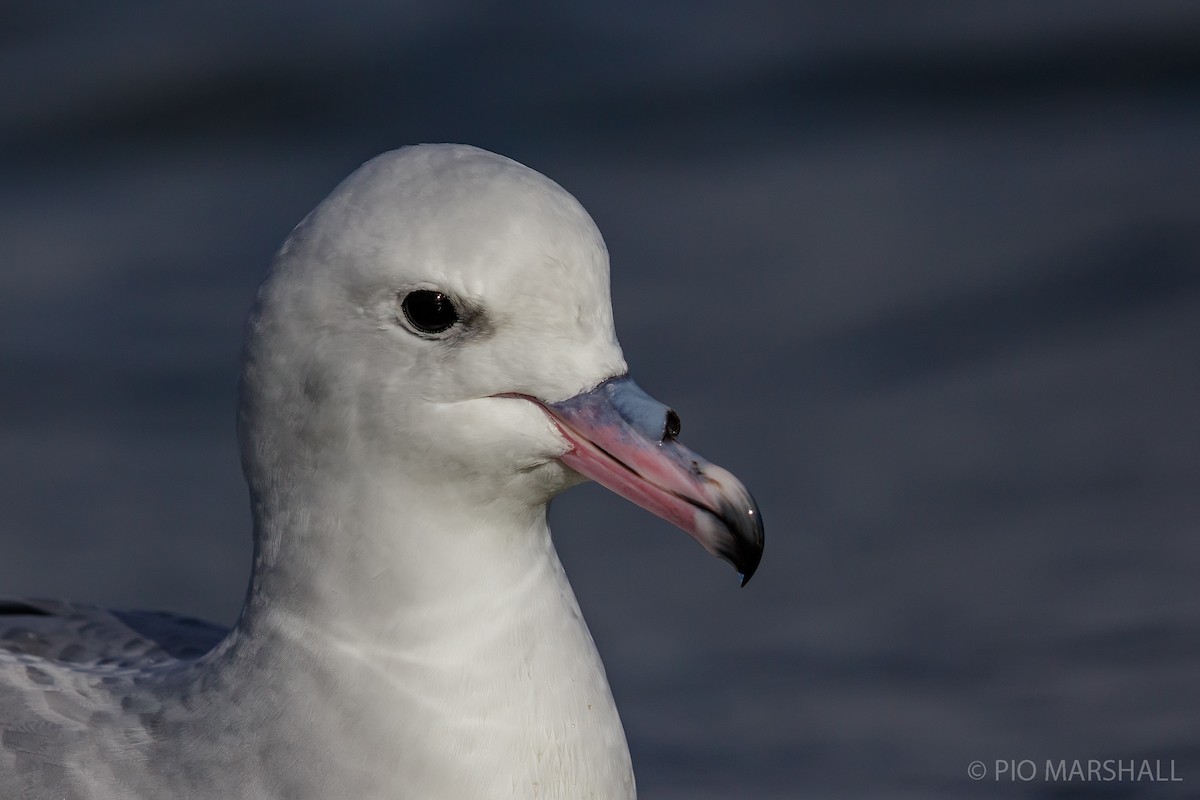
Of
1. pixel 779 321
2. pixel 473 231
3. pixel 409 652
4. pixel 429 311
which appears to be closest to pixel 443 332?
pixel 429 311

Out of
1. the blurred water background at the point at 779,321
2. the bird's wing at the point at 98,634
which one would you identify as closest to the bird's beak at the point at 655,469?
the bird's wing at the point at 98,634

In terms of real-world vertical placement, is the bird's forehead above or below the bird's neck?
above

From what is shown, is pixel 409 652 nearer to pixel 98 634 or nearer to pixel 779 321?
pixel 98 634

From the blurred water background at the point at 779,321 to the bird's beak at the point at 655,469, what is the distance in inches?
66.0

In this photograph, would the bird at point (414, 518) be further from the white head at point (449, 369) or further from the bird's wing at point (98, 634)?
the bird's wing at point (98, 634)

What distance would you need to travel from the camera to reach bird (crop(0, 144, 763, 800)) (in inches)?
118

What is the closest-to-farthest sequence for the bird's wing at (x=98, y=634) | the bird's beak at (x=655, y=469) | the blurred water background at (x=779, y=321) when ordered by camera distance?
the bird's beak at (x=655, y=469) → the bird's wing at (x=98, y=634) → the blurred water background at (x=779, y=321)

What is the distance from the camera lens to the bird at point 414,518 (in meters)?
3.00

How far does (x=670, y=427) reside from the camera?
304 centimetres

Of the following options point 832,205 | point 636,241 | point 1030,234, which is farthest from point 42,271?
point 1030,234

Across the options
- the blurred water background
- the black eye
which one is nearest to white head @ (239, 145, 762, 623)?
the black eye

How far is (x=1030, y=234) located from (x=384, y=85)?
231 cm

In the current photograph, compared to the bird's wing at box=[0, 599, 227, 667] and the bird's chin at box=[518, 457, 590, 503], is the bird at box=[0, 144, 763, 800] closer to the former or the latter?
the bird's chin at box=[518, 457, 590, 503]

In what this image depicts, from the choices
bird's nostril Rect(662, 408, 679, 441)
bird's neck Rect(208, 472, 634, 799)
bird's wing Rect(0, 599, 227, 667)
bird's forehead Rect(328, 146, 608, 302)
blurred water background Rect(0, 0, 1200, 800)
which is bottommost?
bird's neck Rect(208, 472, 634, 799)
